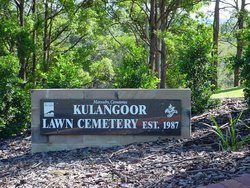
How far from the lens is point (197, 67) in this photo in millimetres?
9906

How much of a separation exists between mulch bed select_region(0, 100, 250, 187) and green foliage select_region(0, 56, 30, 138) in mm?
2177

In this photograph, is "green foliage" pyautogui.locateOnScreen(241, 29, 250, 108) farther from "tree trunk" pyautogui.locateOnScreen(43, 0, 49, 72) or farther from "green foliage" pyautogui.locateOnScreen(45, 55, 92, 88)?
"tree trunk" pyautogui.locateOnScreen(43, 0, 49, 72)

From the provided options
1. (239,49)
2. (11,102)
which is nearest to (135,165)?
(11,102)

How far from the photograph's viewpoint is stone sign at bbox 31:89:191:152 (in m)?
7.34

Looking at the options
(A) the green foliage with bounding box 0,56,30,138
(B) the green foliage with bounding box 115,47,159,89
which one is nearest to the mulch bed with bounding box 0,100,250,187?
(A) the green foliage with bounding box 0,56,30,138

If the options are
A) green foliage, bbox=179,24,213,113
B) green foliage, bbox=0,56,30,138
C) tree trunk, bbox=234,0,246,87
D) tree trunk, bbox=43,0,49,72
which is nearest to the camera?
tree trunk, bbox=234,0,246,87

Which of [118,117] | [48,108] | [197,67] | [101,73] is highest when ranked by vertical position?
[101,73]

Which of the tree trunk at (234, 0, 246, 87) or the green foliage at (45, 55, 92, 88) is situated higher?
the tree trunk at (234, 0, 246, 87)

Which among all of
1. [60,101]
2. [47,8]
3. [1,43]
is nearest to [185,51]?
[60,101]

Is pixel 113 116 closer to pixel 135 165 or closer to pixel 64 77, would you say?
pixel 135 165

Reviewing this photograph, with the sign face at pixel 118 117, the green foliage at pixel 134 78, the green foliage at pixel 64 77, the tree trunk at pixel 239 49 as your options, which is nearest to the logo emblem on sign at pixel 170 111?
the sign face at pixel 118 117

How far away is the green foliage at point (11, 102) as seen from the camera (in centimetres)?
1005

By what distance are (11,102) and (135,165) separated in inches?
218

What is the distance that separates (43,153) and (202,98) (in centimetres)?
401
